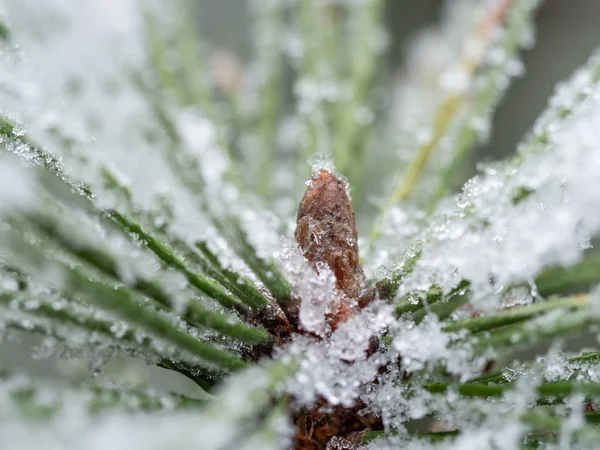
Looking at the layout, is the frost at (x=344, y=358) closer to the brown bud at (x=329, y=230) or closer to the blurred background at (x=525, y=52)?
the brown bud at (x=329, y=230)

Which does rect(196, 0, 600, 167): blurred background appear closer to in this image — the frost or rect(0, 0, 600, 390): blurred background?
rect(0, 0, 600, 390): blurred background

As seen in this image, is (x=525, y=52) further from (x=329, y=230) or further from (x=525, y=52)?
(x=329, y=230)

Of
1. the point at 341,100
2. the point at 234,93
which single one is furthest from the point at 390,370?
the point at 234,93

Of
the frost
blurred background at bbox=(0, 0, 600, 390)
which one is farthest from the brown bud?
blurred background at bbox=(0, 0, 600, 390)

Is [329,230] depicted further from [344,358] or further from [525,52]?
[525,52]

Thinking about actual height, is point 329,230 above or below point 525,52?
below

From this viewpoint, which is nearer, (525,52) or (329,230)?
(329,230)

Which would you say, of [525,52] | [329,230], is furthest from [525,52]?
[329,230]

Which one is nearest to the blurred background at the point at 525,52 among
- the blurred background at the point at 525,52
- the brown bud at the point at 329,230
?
the blurred background at the point at 525,52
